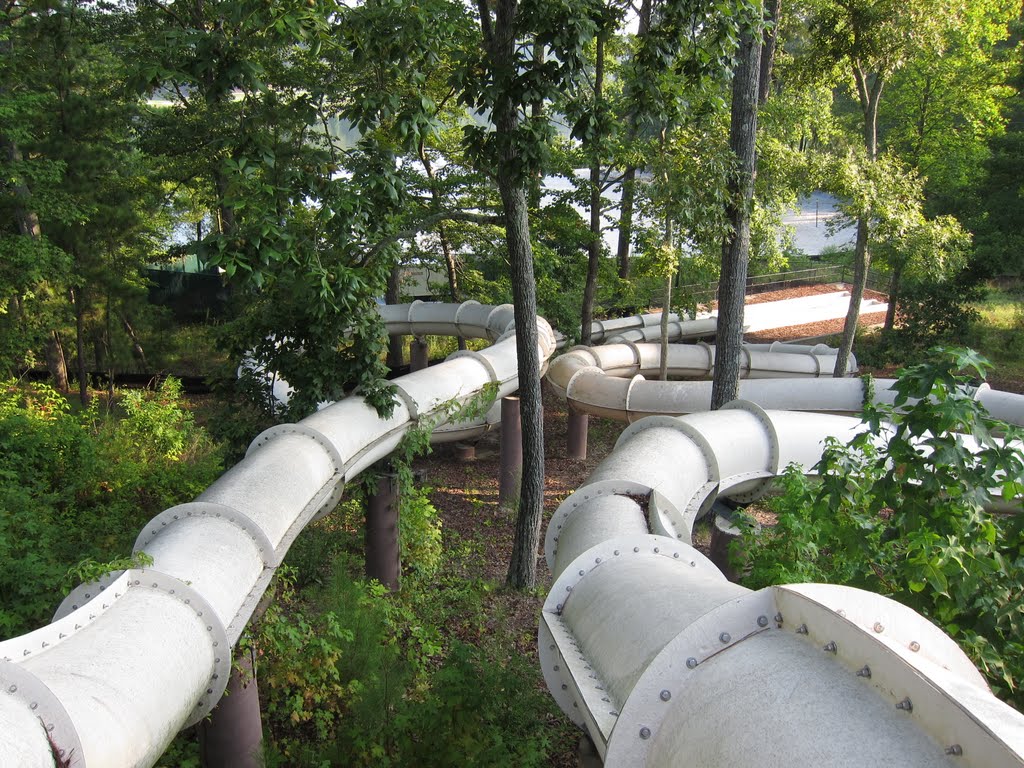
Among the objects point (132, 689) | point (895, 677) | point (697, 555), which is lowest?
point (132, 689)

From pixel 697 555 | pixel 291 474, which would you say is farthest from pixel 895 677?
pixel 291 474

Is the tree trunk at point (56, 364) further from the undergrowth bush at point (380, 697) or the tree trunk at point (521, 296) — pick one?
the tree trunk at point (521, 296)

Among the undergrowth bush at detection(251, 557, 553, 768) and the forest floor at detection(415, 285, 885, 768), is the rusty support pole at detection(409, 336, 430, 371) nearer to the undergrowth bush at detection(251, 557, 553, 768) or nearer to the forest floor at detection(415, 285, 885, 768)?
the forest floor at detection(415, 285, 885, 768)

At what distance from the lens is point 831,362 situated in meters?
14.7

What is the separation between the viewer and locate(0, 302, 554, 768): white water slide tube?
8.90 ft

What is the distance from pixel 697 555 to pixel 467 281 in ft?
39.9

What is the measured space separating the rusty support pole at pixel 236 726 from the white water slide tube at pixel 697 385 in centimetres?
720

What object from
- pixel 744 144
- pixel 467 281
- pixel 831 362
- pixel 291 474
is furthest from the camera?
pixel 467 281

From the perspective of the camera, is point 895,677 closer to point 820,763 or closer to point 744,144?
point 820,763

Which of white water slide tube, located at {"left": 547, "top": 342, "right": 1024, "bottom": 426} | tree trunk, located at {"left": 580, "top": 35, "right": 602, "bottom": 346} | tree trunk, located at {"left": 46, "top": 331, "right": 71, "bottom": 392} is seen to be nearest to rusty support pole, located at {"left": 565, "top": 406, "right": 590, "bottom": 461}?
white water slide tube, located at {"left": 547, "top": 342, "right": 1024, "bottom": 426}

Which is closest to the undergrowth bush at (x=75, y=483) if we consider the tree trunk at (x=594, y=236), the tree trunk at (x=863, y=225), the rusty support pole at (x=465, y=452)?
the rusty support pole at (x=465, y=452)

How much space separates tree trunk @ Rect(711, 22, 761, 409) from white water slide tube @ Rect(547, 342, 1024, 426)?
1.49m

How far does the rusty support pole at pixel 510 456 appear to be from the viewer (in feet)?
36.5

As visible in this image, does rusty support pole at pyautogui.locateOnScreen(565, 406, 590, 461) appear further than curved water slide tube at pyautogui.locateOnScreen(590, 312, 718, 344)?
No
